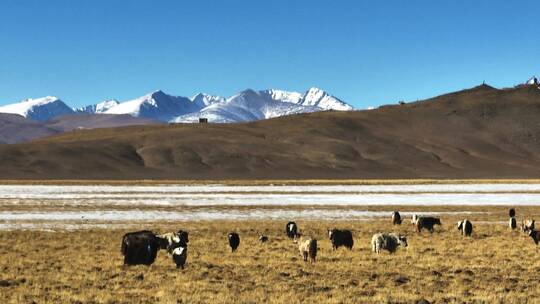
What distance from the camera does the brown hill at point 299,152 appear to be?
135 metres

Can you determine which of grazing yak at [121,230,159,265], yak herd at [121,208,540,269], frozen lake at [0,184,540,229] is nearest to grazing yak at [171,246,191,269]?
yak herd at [121,208,540,269]

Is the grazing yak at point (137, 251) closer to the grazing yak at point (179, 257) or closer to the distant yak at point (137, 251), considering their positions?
the distant yak at point (137, 251)

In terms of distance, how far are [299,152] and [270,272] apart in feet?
453

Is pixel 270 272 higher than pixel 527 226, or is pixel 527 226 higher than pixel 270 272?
pixel 527 226

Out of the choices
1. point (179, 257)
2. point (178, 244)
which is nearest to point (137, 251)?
point (179, 257)

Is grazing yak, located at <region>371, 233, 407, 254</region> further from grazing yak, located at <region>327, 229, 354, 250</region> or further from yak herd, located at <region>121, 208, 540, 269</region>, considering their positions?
grazing yak, located at <region>327, 229, 354, 250</region>

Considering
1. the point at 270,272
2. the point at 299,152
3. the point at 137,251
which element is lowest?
the point at 270,272

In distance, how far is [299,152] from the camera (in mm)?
157875

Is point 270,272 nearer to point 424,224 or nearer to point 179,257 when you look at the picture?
point 179,257

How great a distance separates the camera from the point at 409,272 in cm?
1998

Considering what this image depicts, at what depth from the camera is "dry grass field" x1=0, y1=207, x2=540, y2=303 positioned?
16406 millimetres

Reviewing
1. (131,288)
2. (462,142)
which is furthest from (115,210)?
(462,142)

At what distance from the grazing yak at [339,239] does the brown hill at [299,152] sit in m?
99.6

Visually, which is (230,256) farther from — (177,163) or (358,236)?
(177,163)
